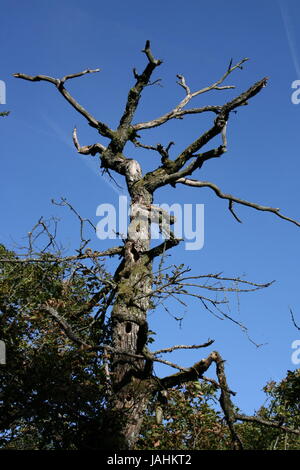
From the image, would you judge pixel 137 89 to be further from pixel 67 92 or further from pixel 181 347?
pixel 181 347

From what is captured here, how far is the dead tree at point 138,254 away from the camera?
8367 mm

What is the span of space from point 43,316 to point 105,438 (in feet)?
8.56

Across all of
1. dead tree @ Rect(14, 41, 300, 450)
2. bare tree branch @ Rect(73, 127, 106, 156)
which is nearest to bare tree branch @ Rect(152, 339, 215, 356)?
dead tree @ Rect(14, 41, 300, 450)

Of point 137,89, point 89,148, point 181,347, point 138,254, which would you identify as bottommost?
point 181,347

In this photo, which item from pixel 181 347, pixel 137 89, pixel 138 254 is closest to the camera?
pixel 181 347

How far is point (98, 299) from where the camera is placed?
11039 mm

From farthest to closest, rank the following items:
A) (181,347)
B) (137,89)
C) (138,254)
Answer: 1. (137,89)
2. (138,254)
3. (181,347)

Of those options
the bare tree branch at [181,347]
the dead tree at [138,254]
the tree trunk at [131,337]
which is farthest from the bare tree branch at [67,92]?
the bare tree branch at [181,347]

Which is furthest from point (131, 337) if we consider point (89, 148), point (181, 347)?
point (89, 148)

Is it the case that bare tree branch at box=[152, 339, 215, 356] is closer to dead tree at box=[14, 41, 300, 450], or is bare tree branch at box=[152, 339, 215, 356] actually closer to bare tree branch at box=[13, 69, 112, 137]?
dead tree at box=[14, 41, 300, 450]

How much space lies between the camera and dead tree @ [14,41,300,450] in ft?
27.5

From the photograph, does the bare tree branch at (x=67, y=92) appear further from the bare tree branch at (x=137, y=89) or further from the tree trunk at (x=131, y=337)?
the tree trunk at (x=131, y=337)

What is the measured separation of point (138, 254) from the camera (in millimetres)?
10688

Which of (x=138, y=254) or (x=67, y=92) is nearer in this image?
(x=138, y=254)
